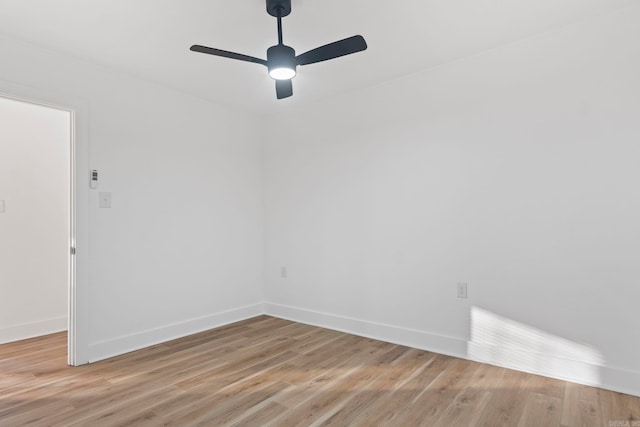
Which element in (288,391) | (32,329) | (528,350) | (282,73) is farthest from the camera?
(32,329)

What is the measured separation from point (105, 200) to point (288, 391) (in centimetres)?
212

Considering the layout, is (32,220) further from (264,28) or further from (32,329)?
(264,28)

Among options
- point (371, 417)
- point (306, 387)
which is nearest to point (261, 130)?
point (306, 387)

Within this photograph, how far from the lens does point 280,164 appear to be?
13.7 feet

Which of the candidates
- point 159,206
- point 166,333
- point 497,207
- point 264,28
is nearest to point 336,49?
point 264,28

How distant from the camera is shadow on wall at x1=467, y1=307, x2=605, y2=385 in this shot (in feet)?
7.69

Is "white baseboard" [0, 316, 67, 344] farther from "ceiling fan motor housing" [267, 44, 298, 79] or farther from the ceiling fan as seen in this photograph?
"ceiling fan motor housing" [267, 44, 298, 79]

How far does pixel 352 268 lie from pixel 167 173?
201cm

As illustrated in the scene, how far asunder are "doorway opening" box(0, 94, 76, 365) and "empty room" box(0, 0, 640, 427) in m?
0.02

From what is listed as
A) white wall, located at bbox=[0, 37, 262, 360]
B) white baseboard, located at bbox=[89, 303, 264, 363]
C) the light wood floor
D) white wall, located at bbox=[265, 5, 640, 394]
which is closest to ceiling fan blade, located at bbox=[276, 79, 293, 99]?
white wall, located at bbox=[265, 5, 640, 394]

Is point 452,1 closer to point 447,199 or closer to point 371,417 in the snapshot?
point 447,199

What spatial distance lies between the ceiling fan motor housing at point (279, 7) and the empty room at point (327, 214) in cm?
4

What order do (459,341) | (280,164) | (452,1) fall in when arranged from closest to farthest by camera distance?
1. (452,1)
2. (459,341)
3. (280,164)

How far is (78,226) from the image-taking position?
2775mm
